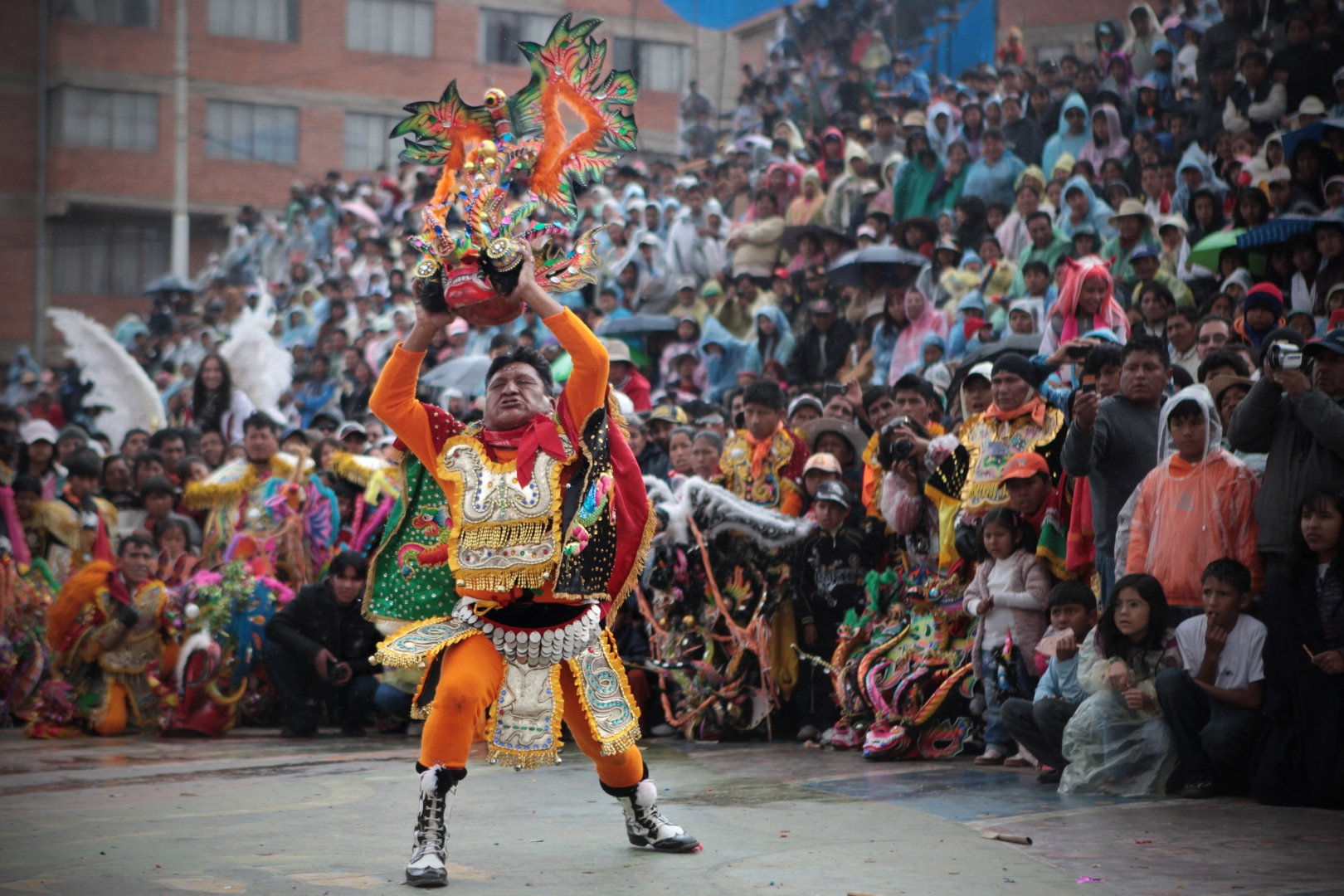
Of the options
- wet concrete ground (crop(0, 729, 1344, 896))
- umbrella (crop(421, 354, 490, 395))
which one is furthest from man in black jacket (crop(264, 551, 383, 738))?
umbrella (crop(421, 354, 490, 395))

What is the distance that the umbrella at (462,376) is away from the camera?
1353 centimetres

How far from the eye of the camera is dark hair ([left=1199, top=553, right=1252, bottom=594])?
6.00m

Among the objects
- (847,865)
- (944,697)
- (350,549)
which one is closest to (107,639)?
(350,549)

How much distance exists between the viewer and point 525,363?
5.03 m

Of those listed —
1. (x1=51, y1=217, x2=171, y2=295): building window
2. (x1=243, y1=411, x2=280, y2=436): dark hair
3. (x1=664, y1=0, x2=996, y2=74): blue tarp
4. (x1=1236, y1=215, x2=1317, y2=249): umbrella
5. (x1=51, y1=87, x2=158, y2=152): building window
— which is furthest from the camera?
(x1=51, y1=217, x2=171, y2=295): building window

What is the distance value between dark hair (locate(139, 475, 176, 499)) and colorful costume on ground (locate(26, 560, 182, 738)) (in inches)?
35.7

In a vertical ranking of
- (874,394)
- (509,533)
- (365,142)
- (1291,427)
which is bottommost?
(509,533)

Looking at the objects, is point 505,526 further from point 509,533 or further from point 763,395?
point 763,395

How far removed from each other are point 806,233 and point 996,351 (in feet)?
14.1

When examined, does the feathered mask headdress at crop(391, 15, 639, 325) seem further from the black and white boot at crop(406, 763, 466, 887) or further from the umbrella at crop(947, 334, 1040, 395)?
the umbrella at crop(947, 334, 1040, 395)

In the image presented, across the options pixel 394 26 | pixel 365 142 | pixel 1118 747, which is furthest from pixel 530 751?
pixel 365 142

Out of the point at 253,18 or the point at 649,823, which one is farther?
the point at 253,18

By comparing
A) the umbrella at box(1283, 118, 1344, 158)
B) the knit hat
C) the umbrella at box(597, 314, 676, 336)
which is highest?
the umbrella at box(1283, 118, 1344, 158)

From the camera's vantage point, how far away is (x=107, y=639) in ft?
30.5
